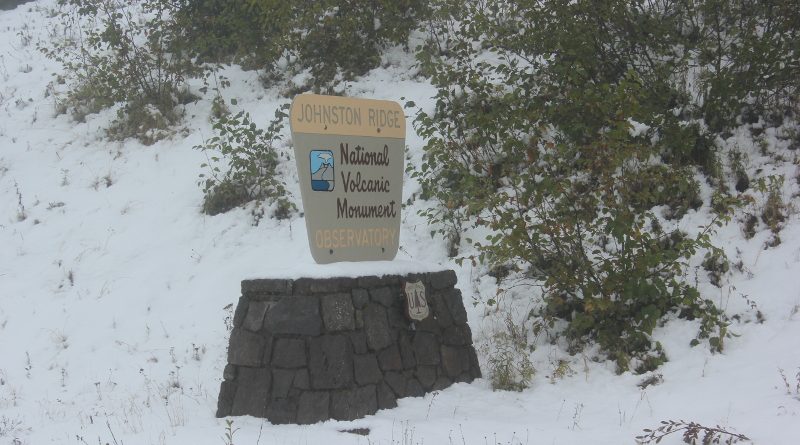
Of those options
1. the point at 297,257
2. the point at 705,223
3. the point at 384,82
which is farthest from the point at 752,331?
the point at 384,82

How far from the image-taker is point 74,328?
703 cm

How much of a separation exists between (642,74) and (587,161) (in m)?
2.38

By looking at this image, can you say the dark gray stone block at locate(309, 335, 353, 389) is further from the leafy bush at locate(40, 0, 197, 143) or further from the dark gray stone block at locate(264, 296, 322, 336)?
the leafy bush at locate(40, 0, 197, 143)

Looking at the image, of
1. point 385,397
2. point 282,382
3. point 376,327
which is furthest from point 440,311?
point 282,382

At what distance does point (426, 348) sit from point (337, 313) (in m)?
0.83

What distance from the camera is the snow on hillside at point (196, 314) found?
4.28 metres

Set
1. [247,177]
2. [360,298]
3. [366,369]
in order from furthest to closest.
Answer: [247,177], [360,298], [366,369]

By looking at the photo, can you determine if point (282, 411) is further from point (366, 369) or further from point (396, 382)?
point (396, 382)

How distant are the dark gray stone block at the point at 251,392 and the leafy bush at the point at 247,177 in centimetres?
366

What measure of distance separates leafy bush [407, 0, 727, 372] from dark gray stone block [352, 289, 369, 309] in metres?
1.01

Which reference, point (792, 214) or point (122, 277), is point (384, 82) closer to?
point (122, 277)

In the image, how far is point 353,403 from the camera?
4566 millimetres

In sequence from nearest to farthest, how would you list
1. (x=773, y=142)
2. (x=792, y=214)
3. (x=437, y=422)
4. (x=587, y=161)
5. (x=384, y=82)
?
1. (x=437, y=422)
2. (x=587, y=161)
3. (x=792, y=214)
4. (x=773, y=142)
5. (x=384, y=82)

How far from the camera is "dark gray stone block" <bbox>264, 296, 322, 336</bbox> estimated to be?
4.59 metres
